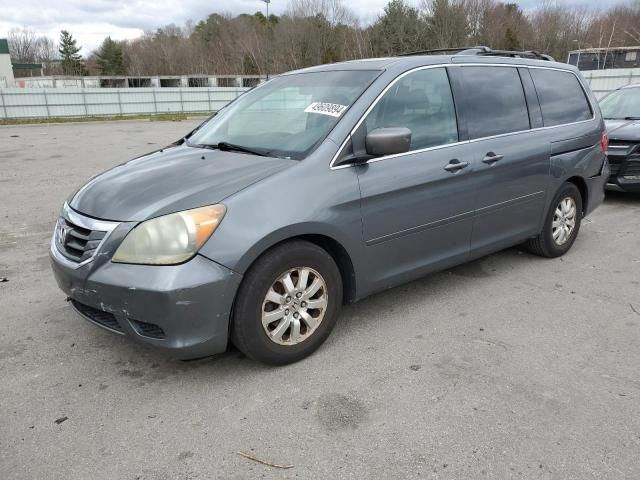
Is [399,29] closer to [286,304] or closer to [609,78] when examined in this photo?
[609,78]

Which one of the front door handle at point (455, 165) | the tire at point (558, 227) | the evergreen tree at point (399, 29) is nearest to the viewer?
the front door handle at point (455, 165)

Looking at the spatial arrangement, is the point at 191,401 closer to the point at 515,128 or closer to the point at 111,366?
the point at 111,366

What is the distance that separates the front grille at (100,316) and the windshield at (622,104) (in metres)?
7.91

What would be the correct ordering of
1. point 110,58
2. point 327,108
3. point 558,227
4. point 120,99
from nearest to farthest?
point 327,108 < point 558,227 < point 120,99 < point 110,58

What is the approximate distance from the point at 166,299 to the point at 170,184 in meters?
0.75

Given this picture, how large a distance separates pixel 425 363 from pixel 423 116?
1.69 meters

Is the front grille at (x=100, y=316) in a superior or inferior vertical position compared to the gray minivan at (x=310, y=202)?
inferior

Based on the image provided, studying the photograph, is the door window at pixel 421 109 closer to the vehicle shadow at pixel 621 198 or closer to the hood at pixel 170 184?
the hood at pixel 170 184

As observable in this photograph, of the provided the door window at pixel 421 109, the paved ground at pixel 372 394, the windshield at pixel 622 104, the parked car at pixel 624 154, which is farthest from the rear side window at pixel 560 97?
the windshield at pixel 622 104

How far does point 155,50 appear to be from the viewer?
297 ft

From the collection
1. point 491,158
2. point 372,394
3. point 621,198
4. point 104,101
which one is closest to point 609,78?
point 621,198

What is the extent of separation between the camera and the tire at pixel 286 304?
2.85 m

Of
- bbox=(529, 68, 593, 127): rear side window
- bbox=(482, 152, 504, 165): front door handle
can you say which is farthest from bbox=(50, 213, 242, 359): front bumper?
bbox=(529, 68, 593, 127): rear side window

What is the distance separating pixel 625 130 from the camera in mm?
7234
